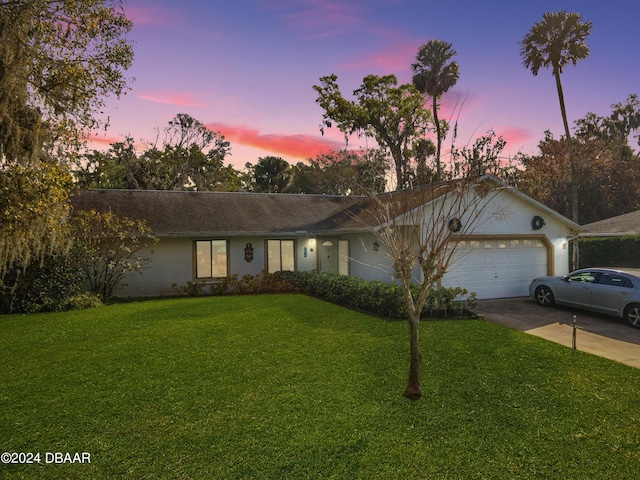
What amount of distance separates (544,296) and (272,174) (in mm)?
35909

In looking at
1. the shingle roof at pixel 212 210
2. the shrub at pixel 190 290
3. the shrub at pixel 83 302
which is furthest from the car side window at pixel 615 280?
the shrub at pixel 83 302

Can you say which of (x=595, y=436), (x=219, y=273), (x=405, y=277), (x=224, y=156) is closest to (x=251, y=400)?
(x=405, y=277)

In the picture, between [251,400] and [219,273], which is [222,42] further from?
[251,400]

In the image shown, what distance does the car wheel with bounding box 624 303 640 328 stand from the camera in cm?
965

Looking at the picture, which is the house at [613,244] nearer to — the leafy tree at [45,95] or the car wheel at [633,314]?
the car wheel at [633,314]

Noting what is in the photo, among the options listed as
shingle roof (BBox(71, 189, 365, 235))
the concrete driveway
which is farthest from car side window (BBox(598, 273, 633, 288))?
shingle roof (BBox(71, 189, 365, 235))

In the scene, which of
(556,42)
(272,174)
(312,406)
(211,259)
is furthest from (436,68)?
(312,406)

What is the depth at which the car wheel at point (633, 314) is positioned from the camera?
31.7 ft

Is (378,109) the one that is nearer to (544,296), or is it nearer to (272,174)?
(272,174)

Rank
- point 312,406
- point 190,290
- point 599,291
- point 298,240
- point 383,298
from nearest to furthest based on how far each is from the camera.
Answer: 1. point 312,406
2. point 599,291
3. point 383,298
4. point 190,290
5. point 298,240

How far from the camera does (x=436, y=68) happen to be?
30.8 metres

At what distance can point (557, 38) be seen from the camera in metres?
25.7

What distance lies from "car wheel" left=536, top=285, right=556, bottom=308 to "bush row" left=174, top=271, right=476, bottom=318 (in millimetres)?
2237

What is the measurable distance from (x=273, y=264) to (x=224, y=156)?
22.8 m
